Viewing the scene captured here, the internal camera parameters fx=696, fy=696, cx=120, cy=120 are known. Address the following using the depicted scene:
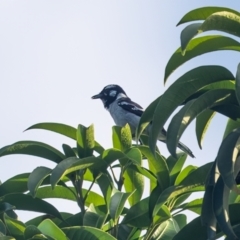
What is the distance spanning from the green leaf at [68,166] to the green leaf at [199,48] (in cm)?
58

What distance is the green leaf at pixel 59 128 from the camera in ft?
12.4

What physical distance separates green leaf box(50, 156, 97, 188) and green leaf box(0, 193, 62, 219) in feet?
1.20

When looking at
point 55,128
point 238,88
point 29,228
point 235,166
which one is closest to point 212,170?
point 235,166

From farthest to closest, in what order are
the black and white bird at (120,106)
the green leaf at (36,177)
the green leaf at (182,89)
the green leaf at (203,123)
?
the black and white bird at (120,106)
the green leaf at (203,123)
the green leaf at (36,177)
the green leaf at (182,89)

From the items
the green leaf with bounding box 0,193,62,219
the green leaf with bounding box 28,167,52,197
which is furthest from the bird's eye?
the green leaf with bounding box 28,167,52,197

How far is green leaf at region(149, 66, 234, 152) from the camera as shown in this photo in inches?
120

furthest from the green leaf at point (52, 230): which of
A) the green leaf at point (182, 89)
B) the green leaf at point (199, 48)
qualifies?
the green leaf at point (199, 48)

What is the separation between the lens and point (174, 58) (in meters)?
3.21

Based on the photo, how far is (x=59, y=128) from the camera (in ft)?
12.5

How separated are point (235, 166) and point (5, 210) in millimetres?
1218

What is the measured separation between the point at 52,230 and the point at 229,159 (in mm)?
800

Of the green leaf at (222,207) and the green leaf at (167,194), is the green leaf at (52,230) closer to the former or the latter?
the green leaf at (167,194)

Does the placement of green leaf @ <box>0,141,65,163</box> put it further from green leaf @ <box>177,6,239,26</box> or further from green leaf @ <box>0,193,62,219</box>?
green leaf @ <box>177,6,239,26</box>

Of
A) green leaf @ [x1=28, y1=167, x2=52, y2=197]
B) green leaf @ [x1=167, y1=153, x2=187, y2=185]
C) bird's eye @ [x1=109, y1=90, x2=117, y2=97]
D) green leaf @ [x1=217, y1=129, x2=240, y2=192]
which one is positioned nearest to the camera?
green leaf @ [x1=217, y1=129, x2=240, y2=192]
